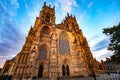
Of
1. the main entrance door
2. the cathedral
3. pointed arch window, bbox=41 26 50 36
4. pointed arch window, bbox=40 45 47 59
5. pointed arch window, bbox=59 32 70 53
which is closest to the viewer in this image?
the cathedral

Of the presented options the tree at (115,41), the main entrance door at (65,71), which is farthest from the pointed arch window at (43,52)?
the tree at (115,41)

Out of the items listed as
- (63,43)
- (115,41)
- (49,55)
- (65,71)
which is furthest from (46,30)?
(115,41)

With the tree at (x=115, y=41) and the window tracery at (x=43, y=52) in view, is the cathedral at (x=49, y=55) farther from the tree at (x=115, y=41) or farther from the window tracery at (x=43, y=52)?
the tree at (x=115, y=41)

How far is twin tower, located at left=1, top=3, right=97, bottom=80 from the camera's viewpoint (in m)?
15.7

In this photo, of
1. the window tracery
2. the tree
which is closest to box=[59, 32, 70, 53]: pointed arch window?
the window tracery

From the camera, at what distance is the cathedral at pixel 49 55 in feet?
51.6

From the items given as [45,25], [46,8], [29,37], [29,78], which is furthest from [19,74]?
[46,8]

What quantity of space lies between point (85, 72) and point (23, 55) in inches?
673

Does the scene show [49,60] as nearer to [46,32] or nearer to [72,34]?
[46,32]

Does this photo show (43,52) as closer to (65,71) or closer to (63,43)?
(63,43)

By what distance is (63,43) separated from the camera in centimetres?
2381

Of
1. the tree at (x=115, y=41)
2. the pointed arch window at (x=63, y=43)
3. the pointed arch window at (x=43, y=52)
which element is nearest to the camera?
Answer: the tree at (x=115, y=41)

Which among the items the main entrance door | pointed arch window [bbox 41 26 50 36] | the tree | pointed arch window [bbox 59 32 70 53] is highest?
pointed arch window [bbox 41 26 50 36]

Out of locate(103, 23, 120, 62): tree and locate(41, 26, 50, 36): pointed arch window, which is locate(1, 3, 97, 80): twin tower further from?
locate(103, 23, 120, 62): tree
